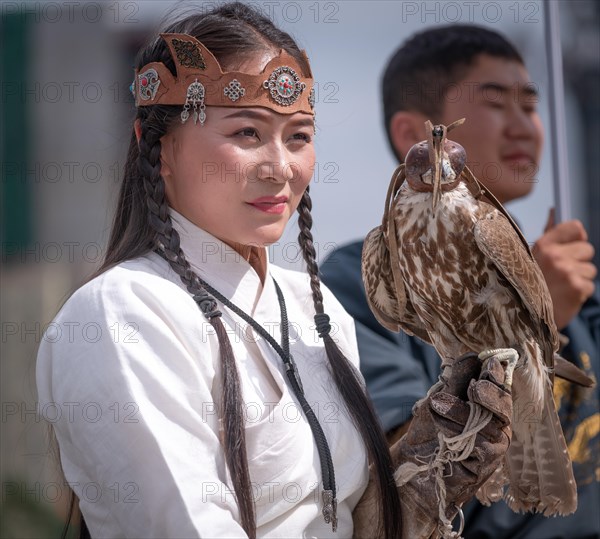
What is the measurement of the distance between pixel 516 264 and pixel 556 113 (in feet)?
4.11

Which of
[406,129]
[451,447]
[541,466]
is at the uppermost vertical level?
[406,129]

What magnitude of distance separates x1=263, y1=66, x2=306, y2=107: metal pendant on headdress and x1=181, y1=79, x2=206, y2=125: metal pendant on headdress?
132 millimetres

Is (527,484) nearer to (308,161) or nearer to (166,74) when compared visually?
(308,161)

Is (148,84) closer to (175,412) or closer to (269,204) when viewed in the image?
(269,204)

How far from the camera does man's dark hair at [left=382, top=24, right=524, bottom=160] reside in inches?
125

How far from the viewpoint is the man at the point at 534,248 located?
2760 mm

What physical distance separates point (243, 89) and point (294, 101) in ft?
0.37

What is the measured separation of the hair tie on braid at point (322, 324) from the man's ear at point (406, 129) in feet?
4.58

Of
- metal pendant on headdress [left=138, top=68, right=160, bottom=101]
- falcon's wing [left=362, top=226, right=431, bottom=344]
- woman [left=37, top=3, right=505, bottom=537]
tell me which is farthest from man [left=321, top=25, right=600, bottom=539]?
metal pendant on headdress [left=138, top=68, right=160, bottom=101]

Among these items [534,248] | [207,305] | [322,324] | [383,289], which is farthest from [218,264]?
[534,248]

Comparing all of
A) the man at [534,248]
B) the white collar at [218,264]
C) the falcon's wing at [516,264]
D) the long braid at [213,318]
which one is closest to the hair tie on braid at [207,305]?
the long braid at [213,318]

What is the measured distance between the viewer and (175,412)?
1.57m

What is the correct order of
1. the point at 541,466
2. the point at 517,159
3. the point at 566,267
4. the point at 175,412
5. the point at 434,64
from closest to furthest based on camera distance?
the point at 175,412 < the point at 541,466 < the point at 566,267 < the point at 517,159 < the point at 434,64

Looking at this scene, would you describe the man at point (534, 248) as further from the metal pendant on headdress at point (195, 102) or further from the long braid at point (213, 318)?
the metal pendant on headdress at point (195, 102)
